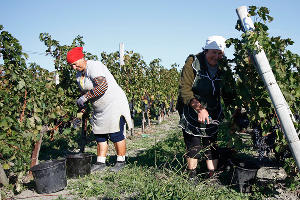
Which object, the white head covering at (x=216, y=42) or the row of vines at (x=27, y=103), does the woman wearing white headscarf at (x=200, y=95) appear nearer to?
the white head covering at (x=216, y=42)

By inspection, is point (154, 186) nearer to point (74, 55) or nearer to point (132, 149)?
point (74, 55)

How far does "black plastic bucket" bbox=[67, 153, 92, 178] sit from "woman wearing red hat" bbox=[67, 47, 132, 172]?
0.78 feet

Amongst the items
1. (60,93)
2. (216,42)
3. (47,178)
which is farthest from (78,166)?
(216,42)

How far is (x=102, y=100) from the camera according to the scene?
3.71m

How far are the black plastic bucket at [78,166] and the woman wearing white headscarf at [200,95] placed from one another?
59.2 inches

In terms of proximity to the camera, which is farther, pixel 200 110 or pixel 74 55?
pixel 74 55

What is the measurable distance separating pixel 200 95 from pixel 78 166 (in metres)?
2.02

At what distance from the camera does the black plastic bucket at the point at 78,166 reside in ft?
11.8

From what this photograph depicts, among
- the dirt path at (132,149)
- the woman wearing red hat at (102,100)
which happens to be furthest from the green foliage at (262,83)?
the woman wearing red hat at (102,100)

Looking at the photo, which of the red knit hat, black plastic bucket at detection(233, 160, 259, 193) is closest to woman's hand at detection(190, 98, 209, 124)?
black plastic bucket at detection(233, 160, 259, 193)

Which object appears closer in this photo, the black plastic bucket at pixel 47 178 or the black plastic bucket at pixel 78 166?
the black plastic bucket at pixel 47 178

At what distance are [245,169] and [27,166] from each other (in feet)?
9.10

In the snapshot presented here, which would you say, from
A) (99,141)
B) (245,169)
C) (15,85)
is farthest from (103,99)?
(245,169)

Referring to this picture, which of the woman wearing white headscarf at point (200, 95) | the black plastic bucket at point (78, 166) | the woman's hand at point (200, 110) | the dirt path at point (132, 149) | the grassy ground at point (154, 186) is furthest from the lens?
the black plastic bucket at point (78, 166)
